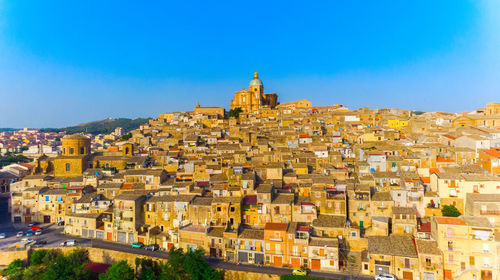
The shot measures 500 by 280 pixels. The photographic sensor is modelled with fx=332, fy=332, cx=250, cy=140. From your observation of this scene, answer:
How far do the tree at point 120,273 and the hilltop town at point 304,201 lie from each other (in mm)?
5130

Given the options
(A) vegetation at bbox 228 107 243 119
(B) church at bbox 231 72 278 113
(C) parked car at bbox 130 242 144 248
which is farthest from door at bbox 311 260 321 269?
(B) church at bbox 231 72 278 113

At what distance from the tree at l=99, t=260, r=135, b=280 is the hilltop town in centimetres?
513

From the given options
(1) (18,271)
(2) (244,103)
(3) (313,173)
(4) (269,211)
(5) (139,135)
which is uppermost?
(2) (244,103)

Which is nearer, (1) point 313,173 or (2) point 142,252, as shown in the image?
(2) point 142,252

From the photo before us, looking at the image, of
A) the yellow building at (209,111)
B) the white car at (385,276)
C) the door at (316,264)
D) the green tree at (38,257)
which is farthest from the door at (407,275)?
the yellow building at (209,111)

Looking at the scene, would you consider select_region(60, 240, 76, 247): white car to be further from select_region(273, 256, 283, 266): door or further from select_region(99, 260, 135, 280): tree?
select_region(273, 256, 283, 266): door

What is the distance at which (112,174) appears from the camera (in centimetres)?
5044

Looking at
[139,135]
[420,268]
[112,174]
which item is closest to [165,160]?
[112,174]

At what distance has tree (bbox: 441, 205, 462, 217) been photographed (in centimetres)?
3288

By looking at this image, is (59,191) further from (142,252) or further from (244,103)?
(244,103)

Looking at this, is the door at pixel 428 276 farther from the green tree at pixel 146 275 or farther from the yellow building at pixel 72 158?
the yellow building at pixel 72 158

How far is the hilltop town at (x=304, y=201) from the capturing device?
28016mm

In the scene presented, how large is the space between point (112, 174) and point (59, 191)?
310 inches

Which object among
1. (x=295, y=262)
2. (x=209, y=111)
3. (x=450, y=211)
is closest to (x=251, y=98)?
(x=209, y=111)
